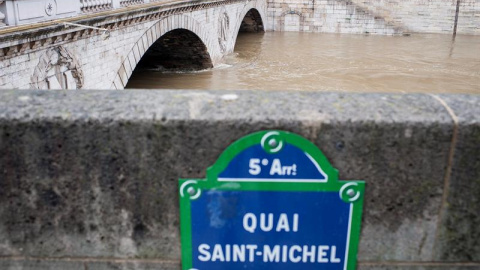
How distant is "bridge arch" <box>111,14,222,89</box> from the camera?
1140 cm

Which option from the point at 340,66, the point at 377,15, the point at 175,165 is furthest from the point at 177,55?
the point at 175,165

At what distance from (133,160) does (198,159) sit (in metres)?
0.22

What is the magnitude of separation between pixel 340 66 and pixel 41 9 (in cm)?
1415

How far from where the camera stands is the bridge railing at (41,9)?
696 cm

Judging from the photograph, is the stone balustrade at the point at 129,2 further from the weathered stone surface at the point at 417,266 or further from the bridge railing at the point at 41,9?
the weathered stone surface at the point at 417,266

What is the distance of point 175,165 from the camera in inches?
64.7

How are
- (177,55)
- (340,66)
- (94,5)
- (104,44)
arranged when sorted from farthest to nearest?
(340,66) < (177,55) < (104,44) < (94,5)

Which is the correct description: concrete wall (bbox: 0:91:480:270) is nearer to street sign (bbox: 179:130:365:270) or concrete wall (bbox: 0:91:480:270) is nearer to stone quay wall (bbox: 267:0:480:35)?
street sign (bbox: 179:130:365:270)

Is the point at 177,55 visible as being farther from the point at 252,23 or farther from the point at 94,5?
the point at 252,23

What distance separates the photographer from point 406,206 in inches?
66.5

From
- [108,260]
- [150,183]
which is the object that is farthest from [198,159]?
[108,260]

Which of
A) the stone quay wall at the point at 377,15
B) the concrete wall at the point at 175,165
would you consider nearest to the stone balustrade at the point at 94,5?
the concrete wall at the point at 175,165

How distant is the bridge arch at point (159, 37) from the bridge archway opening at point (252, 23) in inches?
356

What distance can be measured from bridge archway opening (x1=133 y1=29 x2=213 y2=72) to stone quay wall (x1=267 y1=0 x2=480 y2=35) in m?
11.9
